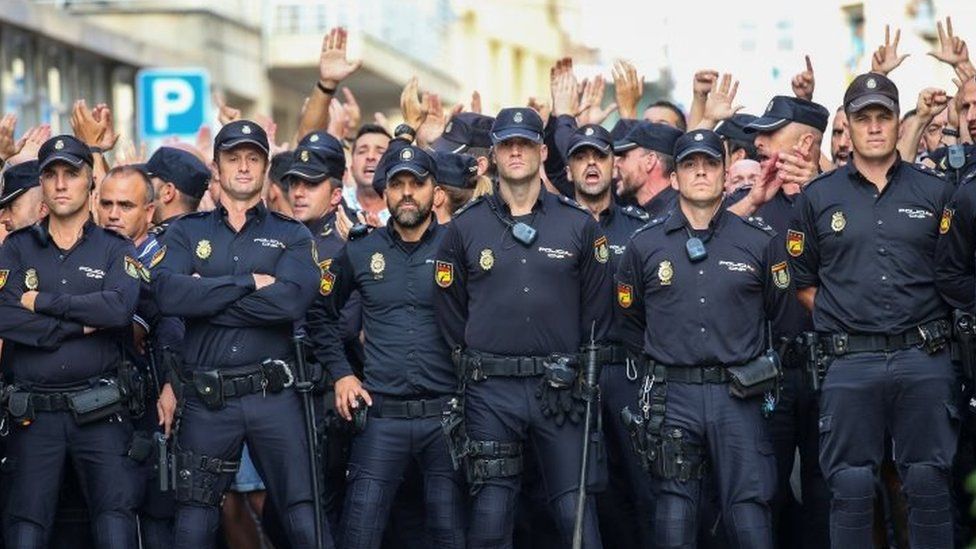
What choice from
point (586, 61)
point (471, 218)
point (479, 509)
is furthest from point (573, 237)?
point (586, 61)

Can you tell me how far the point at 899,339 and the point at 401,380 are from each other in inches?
98.3

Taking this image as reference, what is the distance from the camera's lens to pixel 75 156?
39.8 feet

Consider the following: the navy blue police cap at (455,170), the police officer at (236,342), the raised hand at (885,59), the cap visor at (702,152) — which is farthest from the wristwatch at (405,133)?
the raised hand at (885,59)

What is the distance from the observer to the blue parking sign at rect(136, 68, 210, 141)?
63.1 feet

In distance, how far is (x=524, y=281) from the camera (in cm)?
1188

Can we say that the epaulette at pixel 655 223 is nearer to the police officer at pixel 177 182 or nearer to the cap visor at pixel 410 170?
the cap visor at pixel 410 170

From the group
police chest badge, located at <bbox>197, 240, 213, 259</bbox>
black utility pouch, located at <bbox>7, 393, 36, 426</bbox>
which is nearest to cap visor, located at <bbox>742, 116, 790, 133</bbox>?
police chest badge, located at <bbox>197, 240, 213, 259</bbox>

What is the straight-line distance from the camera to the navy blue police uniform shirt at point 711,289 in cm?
1161

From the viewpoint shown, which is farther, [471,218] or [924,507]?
[471,218]

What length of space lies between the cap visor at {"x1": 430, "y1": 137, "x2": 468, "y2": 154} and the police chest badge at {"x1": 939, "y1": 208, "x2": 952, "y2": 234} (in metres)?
3.19

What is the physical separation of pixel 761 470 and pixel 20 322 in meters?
3.66

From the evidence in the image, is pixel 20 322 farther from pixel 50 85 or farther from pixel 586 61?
pixel 586 61

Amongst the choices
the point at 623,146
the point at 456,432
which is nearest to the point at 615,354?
the point at 456,432

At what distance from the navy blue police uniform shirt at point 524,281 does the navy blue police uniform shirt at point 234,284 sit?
2.38 feet
